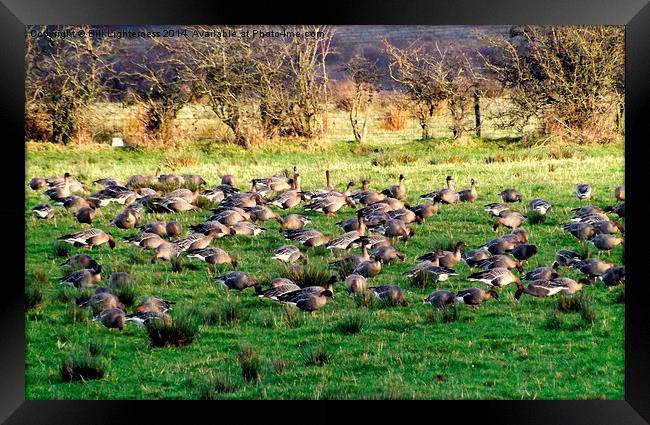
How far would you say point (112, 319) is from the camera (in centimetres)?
1118

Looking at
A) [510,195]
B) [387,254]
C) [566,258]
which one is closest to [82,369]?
[387,254]

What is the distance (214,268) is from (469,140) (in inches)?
112

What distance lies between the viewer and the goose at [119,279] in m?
11.6

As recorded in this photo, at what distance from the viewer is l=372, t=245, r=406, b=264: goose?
12.0 m

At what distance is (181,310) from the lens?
11.3 metres

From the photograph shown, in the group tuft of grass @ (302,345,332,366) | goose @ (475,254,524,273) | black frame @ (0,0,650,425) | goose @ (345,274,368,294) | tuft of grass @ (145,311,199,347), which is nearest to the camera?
Result: black frame @ (0,0,650,425)

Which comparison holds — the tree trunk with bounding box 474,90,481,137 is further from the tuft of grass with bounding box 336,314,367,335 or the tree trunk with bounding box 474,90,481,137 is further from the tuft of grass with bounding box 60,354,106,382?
the tuft of grass with bounding box 60,354,106,382

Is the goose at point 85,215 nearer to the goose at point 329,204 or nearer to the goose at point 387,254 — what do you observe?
the goose at point 329,204

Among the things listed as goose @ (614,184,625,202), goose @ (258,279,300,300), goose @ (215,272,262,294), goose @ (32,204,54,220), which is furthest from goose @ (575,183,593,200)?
goose @ (32,204,54,220)

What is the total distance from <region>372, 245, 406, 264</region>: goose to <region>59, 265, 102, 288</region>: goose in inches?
105

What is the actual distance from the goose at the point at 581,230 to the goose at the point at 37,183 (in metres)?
5.07

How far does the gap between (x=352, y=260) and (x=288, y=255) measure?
0.62 meters

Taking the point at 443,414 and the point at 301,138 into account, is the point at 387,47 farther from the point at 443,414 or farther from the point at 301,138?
the point at 443,414
